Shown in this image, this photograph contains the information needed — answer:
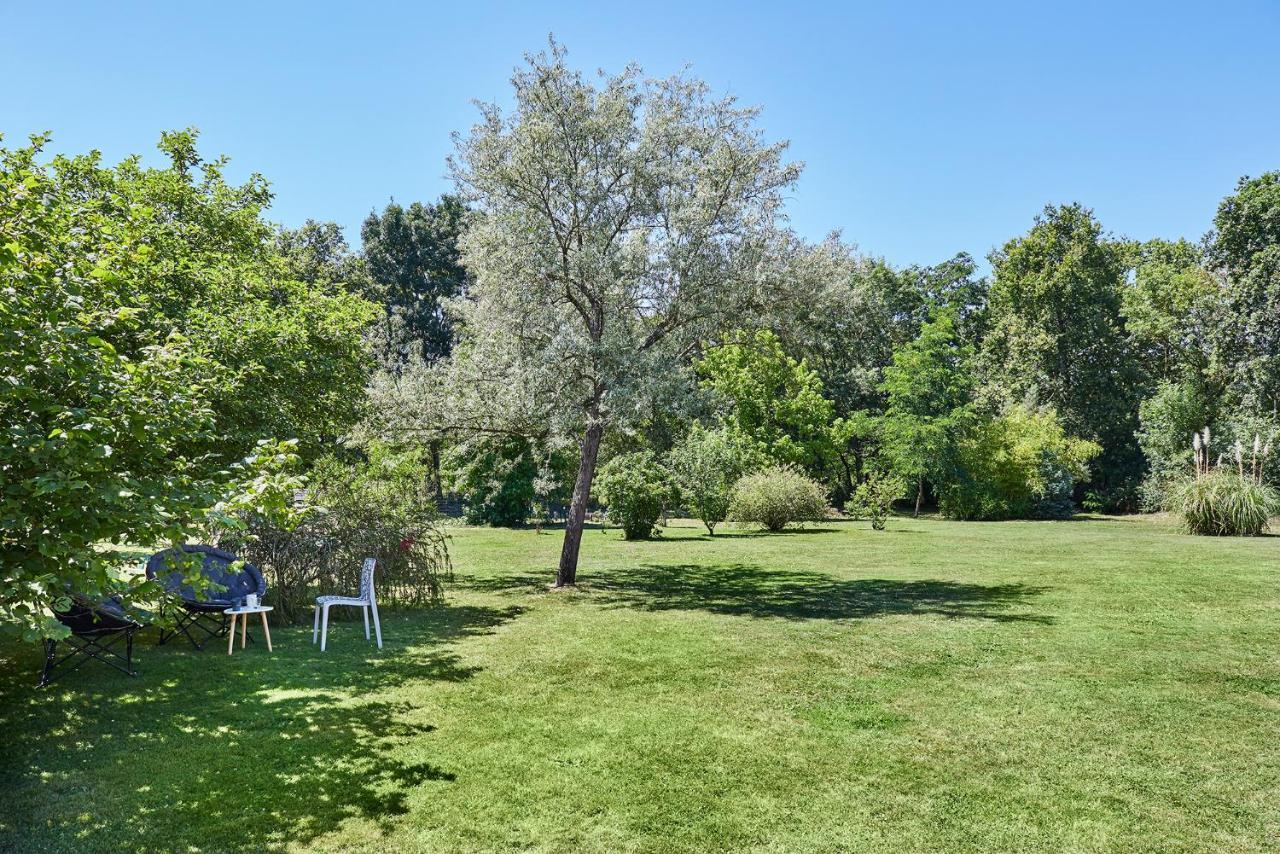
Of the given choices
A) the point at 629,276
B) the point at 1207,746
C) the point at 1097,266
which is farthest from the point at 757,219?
the point at 1097,266

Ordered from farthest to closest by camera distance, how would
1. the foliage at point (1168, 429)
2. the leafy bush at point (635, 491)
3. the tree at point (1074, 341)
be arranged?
1. the tree at point (1074, 341)
2. the foliage at point (1168, 429)
3. the leafy bush at point (635, 491)

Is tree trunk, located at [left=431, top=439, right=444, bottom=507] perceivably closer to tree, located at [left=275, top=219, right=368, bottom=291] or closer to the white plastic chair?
the white plastic chair

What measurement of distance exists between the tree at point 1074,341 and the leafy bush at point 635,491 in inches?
1010

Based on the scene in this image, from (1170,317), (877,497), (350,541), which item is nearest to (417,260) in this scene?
(877,497)

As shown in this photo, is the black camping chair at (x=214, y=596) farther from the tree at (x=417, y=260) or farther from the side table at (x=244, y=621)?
the tree at (x=417, y=260)

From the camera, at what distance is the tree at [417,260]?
1923 inches

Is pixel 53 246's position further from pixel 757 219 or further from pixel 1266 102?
pixel 1266 102

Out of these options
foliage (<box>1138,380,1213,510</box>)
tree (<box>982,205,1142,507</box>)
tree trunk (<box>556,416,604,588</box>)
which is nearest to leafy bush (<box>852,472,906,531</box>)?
tree trunk (<box>556,416,604,588</box>)

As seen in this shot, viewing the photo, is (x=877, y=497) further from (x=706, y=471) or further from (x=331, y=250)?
(x=331, y=250)

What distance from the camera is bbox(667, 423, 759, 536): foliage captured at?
23.1 metres

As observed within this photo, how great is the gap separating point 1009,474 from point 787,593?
2451 centimetres

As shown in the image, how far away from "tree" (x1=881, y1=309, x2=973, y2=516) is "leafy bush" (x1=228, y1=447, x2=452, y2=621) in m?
27.2

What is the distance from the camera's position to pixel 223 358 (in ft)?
29.6

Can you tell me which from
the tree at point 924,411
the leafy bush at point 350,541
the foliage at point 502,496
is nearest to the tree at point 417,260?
the foliage at point 502,496
